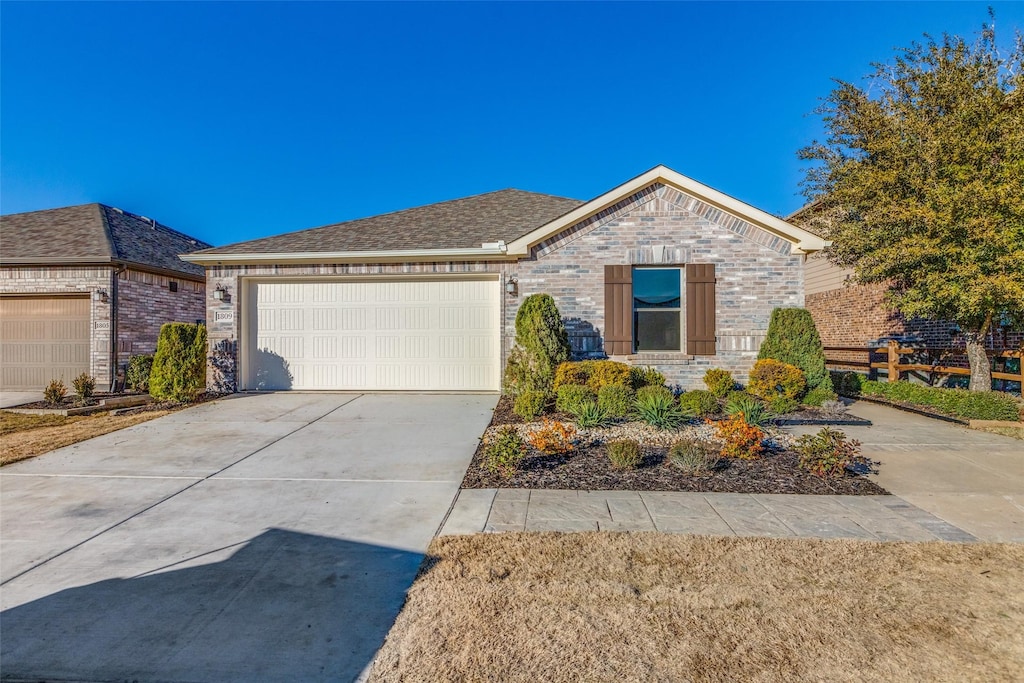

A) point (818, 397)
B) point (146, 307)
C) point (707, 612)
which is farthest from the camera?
point (146, 307)

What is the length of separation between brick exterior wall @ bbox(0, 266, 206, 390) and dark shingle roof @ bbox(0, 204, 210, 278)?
0.29m

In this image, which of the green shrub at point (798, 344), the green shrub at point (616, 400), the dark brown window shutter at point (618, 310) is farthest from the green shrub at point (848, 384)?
the green shrub at point (616, 400)

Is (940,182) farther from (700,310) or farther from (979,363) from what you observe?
(700,310)

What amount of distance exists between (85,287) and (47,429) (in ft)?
15.7

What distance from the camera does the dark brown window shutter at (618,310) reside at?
30.7 feet

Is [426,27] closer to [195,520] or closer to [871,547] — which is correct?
[195,520]

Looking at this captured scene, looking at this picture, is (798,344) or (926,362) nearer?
(798,344)

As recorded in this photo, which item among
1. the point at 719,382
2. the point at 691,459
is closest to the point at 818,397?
the point at 719,382

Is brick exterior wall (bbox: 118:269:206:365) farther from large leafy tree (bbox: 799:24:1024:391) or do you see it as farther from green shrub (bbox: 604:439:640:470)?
large leafy tree (bbox: 799:24:1024:391)

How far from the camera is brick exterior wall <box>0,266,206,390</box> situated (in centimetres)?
1017

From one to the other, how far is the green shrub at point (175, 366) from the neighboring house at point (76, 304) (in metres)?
2.56

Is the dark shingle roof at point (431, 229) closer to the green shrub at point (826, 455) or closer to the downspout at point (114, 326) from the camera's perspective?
the downspout at point (114, 326)

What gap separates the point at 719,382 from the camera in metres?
8.74

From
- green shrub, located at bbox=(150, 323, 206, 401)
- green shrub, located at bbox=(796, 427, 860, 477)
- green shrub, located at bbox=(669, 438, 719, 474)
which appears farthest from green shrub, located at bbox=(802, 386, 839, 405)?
green shrub, located at bbox=(150, 323, 206, 401)
